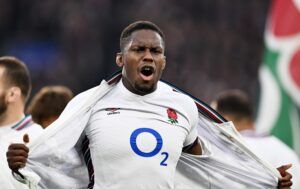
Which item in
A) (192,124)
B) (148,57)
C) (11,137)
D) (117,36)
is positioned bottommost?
(117,36)

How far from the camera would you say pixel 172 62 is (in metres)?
15.6

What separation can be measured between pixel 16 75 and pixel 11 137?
54cm

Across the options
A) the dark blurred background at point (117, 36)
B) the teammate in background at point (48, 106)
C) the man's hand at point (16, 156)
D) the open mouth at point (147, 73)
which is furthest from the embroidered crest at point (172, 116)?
the dark blurred background at point (117, 36)

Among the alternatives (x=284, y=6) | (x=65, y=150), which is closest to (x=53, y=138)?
(x=65, y=150)

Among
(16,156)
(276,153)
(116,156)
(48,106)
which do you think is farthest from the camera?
(48,106)

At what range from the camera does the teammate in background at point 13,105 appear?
6438 mm

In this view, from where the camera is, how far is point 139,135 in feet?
18.3

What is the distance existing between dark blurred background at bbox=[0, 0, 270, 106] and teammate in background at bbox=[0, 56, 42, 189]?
8.60 meters

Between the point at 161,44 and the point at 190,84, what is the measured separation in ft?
30.8

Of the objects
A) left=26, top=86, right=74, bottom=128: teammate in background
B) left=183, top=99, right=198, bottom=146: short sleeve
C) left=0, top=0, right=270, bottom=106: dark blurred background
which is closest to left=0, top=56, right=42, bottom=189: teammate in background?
left=26, top=86, right=74, bottom=128: teammate in background

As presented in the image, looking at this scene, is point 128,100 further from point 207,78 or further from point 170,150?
A: point 207,78

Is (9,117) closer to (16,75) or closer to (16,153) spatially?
(16,75)

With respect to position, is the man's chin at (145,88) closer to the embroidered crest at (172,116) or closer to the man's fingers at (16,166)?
the embroidered crest at (172,116)

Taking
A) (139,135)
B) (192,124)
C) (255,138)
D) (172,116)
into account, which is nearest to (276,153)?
(255,138)
